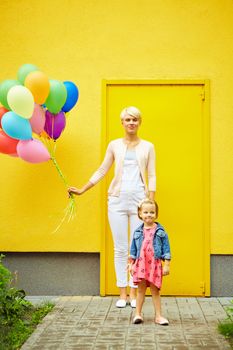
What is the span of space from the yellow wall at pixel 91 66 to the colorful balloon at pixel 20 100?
3.85ft

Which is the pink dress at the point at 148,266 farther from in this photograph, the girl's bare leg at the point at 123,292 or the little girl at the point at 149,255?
the girl's bare leg at the point at 123,292

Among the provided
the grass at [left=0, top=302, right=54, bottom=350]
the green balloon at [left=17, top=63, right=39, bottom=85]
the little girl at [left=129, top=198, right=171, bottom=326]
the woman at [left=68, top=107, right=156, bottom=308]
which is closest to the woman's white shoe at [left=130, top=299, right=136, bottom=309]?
the woman at [left=68, top=107, right=156, bottom=308]

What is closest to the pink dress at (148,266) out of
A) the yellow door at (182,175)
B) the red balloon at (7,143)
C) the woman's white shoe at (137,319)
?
the woman's white shoe at (137,319)

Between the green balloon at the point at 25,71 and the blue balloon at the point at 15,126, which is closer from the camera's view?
the blue balloon at the point at 15,126

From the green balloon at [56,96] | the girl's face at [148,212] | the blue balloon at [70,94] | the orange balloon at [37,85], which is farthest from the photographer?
the blue balloon at [70,94]

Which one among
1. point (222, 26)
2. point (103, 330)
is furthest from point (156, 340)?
point (222, 26)

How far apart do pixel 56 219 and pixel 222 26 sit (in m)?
2.76

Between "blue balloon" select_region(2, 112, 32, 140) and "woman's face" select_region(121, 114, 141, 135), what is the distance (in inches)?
37.9

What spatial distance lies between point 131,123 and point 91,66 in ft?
3.69

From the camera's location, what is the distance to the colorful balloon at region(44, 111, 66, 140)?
6.47 m

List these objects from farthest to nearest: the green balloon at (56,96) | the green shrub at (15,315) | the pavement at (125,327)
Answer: the green balloon at (56,96), the green shrub at (15,315), the pavement at (125,327)

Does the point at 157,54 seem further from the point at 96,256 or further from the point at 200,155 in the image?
the point at 96,256

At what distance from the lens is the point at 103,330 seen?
18.3ft

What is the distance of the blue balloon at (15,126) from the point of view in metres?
6.04
